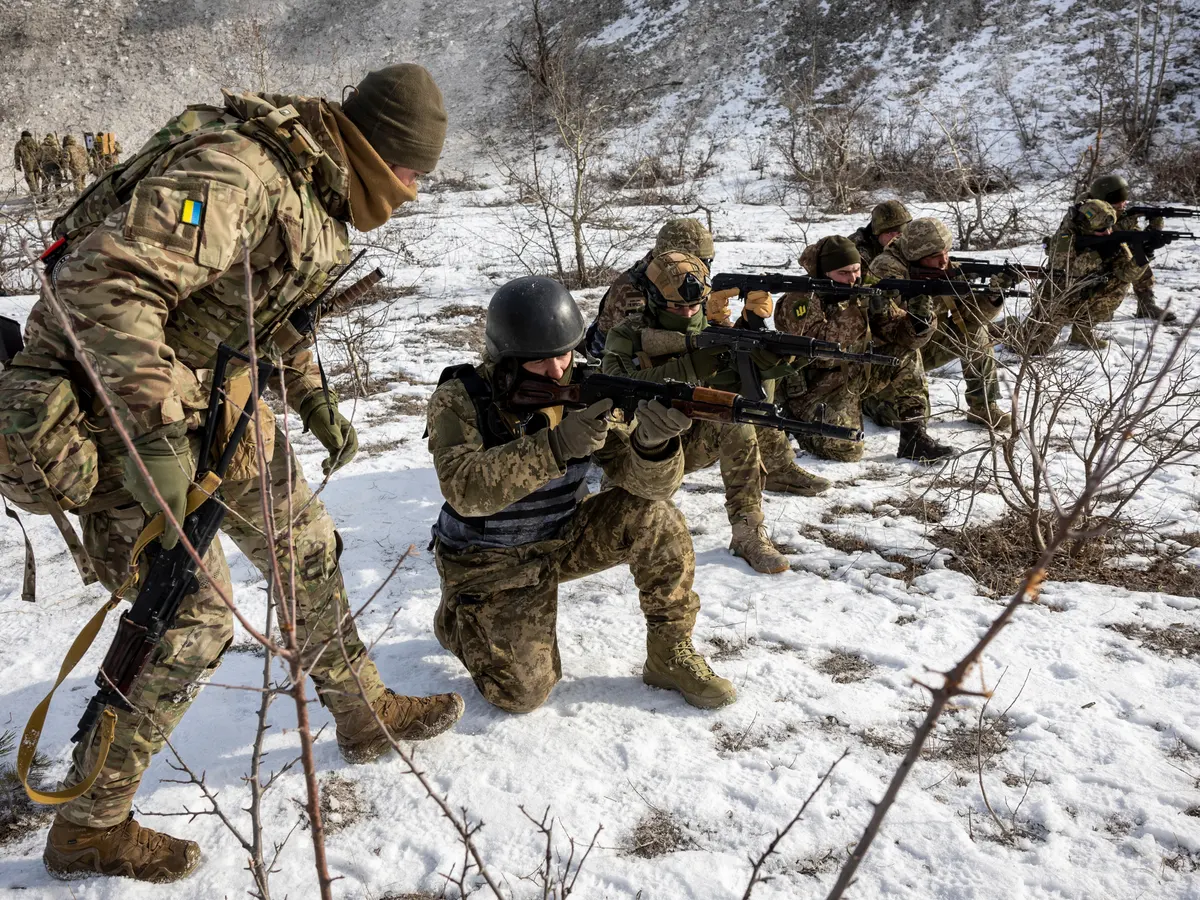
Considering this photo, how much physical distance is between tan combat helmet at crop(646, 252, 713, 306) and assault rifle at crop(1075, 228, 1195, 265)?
172 inches

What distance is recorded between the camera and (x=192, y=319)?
84.0 inches

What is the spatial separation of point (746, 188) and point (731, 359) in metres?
11.7

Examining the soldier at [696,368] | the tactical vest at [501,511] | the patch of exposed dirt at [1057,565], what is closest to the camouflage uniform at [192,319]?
the tactical vest at [501,511]

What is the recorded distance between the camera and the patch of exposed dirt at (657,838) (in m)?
2.29

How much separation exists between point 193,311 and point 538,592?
4.73ft

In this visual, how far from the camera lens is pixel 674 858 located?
7.36ft

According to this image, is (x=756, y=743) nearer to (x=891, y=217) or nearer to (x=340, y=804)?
(x=340, y=804)

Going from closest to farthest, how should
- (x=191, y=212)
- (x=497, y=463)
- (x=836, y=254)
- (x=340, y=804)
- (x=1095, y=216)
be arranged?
(x=191, y=212) < (x=340, y=804) < (x=497, y=463) < (x=836, y=254) < (x=1095, y=216)

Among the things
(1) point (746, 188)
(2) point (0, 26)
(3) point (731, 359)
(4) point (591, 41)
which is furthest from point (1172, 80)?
(2) point (0, 26)

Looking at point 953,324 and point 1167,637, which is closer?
point 1167,637

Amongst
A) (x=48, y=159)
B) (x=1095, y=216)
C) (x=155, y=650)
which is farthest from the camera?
(x=48, y=159)

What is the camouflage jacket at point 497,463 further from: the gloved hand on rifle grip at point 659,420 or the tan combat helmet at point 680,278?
the tan combat helmet at point 680,278

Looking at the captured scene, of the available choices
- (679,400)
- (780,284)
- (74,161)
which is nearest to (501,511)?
(679,400)

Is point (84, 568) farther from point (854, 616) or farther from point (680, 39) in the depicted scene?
point (680, 39)
